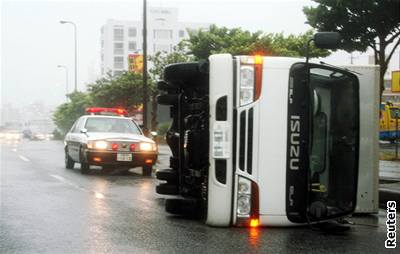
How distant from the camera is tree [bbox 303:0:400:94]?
18.2 m

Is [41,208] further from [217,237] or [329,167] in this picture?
[329,167]

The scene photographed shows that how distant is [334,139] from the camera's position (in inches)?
275

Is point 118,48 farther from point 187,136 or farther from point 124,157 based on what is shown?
point 187,136

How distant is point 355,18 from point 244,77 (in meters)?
12.9

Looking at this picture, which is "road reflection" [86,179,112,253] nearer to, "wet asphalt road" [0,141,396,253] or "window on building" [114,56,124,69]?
"wet asphalt road" [0,141,396,253]

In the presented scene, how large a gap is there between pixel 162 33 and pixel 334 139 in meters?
127

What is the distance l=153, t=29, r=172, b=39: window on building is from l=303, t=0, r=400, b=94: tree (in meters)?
114

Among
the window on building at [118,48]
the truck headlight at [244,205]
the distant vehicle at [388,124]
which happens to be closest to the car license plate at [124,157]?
the truck headlight at [244,205]

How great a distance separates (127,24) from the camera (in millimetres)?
133250

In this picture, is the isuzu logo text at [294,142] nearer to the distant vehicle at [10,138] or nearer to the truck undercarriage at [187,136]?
the truck undercarriage at [187,136]

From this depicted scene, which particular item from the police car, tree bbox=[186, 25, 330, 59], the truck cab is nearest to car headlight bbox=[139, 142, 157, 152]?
the police car

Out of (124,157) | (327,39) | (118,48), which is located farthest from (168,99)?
(118,48)

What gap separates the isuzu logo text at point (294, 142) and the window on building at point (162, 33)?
125967 mm

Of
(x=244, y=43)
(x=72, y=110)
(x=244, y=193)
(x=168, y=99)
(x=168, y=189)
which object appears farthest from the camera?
(x=72, y=110)
